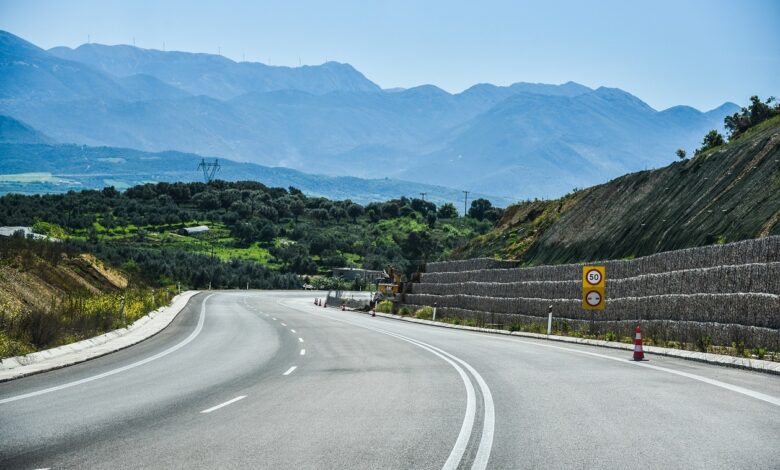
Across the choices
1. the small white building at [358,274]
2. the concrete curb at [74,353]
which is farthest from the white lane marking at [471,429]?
the small white building at [358,274]

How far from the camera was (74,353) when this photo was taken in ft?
69.2

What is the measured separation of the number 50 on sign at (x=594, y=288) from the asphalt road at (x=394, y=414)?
725 cm

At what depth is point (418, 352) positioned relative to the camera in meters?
23.1

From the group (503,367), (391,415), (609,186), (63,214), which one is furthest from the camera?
(63,214)

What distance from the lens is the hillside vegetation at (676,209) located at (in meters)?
26.6

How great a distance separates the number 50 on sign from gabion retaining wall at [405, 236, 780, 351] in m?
0.24

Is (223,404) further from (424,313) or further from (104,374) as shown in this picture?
(424,313)

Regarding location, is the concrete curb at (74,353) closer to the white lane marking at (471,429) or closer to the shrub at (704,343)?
the white lane marking at (471,429)

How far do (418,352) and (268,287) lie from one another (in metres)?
104

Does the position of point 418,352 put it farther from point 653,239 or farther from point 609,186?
point 609,186

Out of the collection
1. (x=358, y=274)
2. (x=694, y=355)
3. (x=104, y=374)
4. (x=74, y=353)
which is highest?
(x=358, y=274)

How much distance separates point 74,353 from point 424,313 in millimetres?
32159

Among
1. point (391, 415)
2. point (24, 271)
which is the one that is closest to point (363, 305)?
point (24, 271)

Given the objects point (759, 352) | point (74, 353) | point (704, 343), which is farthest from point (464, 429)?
point (74, 353)
